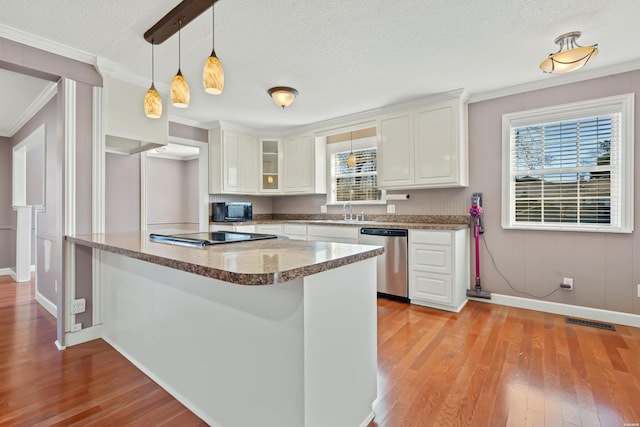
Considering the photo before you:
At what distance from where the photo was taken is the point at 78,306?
2457 millimetres

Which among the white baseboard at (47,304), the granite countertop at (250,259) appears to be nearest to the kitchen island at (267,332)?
the granite countertop at (250,259)

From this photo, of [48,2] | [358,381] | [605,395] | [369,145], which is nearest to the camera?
[358,381]

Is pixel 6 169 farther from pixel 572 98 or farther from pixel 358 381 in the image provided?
pixel 572 98

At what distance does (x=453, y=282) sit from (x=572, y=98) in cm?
216

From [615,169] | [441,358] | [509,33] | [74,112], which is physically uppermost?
[509,33]

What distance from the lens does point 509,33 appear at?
224 cm

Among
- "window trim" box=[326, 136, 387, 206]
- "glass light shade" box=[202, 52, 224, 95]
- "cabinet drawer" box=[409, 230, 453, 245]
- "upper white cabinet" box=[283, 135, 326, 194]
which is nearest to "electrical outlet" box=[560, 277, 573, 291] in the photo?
"cabinet drawer" box=[409, 230, 453, 245]

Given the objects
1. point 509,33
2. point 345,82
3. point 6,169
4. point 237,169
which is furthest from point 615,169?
point 6,169

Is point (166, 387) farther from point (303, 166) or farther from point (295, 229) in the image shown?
point (303, 166)

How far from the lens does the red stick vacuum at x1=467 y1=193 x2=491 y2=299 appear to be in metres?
3.40

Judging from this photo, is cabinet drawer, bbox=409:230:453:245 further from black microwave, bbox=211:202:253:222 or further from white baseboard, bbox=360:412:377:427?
black microwave, bbox=211:202:253:222

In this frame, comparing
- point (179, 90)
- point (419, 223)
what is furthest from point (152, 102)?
point (419, 223)

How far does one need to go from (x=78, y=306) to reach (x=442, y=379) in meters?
2.79

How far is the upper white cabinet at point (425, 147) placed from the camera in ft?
11.0
